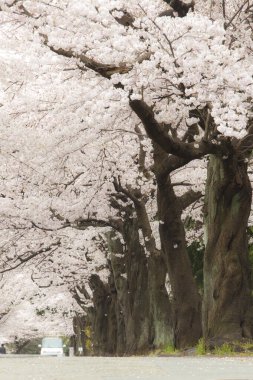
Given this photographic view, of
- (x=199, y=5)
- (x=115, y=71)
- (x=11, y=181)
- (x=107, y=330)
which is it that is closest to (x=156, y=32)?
(x=115, y=71)

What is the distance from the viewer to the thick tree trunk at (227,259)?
15.4 m

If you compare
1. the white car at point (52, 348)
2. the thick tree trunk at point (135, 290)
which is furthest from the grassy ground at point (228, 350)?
the white car at point (52, 348)

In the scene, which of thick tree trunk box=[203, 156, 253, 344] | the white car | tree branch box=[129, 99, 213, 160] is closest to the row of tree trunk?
thick tree trunk box=[203, 156, 253, 344]

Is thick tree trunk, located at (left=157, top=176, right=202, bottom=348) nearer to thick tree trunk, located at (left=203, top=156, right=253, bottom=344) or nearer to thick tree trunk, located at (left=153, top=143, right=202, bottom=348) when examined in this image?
thick tree trunk, located at (left=153, top=143, right=202, bottom=348)

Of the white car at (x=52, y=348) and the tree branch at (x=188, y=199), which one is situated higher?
the white car at (x=52, y=348)

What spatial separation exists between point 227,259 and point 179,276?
9.69ft

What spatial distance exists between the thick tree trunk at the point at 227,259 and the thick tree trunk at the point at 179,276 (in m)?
2.27

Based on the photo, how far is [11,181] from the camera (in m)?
23.6

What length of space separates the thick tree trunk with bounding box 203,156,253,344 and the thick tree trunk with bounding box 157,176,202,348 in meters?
2.27

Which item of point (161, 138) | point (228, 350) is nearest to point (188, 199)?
Result: point (161, 138)

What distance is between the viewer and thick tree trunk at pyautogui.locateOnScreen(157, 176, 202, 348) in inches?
727

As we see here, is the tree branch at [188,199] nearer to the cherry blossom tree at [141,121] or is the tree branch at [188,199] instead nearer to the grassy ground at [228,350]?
the cherry blossom tree at [141,121]

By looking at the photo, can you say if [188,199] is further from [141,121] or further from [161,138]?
[161,138]

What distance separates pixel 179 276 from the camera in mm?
18516
